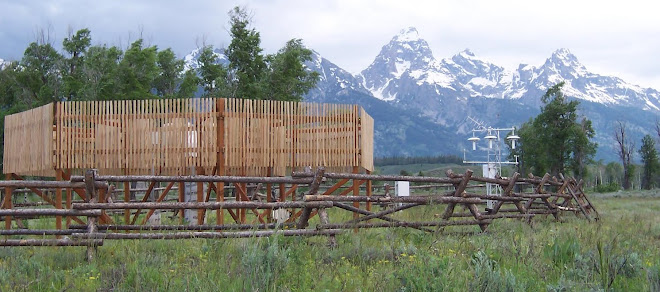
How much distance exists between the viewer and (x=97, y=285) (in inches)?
244

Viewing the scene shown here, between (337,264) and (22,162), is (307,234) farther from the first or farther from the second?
(22,162)

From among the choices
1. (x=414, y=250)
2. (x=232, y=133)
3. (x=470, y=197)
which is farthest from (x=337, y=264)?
(x=232, y=133)

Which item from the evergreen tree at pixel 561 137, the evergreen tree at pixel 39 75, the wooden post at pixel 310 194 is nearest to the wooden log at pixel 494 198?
the wooden post at pixel 310 194

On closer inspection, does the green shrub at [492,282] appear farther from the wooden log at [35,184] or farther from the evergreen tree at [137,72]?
the evergreen tree at [137,72]

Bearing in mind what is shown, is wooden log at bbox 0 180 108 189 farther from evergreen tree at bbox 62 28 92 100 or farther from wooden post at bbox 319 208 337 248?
evergreen tree at bbox 62 28 92 100

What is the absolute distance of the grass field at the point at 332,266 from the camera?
5.85 m

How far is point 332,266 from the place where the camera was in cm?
702

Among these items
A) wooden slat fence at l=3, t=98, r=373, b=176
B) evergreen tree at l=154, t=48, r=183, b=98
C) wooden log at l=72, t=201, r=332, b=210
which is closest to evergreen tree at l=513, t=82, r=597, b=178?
evergreen tree at l=154, t=48, r=183, b=98

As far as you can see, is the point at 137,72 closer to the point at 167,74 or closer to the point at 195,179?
the point at 167,74

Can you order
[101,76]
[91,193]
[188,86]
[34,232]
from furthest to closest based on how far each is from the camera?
[188,86]
[101,76]
[34,232]
[91,193]

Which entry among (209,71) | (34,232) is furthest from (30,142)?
(209,71)

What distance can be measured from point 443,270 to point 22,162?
10.0 m

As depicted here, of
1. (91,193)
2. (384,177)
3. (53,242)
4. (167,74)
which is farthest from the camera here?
(167,74)

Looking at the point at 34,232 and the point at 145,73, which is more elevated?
the point at 145,73
